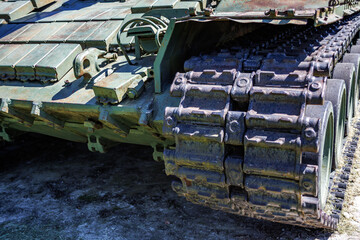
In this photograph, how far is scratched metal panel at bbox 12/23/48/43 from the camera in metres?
5.03

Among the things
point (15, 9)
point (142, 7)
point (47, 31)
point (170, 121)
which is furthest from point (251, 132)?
point (15, 9)

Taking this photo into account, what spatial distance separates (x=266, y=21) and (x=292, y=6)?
0.97 m

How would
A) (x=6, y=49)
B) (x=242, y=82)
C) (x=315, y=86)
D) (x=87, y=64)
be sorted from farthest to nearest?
(x=6, y=49)
(x=87, y=64)
(x=242, y=82)
(x=315, y=86)

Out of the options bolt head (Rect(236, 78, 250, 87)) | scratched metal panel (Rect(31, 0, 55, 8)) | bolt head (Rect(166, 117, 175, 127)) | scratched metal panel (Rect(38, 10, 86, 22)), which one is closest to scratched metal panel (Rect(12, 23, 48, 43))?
scratched metal panel (Rect(38, 10, 86, 22))

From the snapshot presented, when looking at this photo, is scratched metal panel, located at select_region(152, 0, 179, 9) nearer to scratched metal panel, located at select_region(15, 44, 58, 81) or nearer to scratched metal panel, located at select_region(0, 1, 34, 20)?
scratched metal panel, located at select_region(15, 44, 58, 81)

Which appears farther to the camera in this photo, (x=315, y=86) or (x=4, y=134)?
(x=4, y=134)

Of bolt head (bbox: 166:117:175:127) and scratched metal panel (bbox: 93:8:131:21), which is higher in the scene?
scratched metal panel (bbox: 93:8:131:21)

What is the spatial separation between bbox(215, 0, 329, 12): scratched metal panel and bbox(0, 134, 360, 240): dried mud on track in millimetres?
2131

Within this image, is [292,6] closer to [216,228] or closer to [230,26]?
[230,26]

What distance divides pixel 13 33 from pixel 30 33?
0.91 feet

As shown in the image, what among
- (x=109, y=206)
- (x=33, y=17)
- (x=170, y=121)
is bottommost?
(x=109, y=206)

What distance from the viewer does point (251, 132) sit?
290 centimetres

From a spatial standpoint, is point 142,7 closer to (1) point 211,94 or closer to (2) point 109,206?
(1) point 211,94

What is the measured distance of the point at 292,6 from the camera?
12.8 feet
